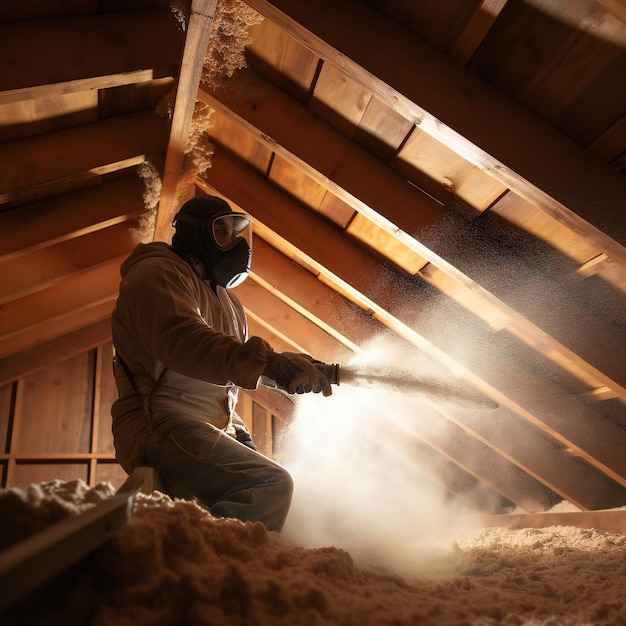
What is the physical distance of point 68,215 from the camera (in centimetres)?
281

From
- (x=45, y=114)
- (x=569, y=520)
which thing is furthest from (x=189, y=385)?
(x=569, y=520)

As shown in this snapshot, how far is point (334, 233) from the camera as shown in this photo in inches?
111

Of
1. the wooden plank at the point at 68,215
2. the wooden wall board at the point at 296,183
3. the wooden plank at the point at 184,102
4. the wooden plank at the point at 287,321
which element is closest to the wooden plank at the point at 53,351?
the wooden plank at the point at 287,321

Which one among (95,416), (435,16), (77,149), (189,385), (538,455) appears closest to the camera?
(435,16)

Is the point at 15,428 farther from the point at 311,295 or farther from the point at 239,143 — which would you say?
the point at 239,143

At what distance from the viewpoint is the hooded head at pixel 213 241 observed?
2148 millimetres

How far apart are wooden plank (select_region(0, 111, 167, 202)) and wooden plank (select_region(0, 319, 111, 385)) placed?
120 inches

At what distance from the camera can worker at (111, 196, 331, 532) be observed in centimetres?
156

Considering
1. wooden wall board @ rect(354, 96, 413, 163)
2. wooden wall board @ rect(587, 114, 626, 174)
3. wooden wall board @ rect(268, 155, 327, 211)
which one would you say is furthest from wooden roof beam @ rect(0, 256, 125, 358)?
wooden wall board @ rect(587, 114, 626, 174)

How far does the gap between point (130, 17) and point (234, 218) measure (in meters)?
0.86

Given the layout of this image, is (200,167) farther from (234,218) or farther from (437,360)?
(437,360)

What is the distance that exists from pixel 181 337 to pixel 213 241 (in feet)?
2.20

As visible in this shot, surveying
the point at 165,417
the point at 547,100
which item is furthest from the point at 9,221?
the point at 547,100

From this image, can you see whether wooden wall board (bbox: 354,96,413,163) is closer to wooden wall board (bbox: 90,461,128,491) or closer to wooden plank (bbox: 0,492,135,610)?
wooden plank (bbox: 0,492,135,610)
